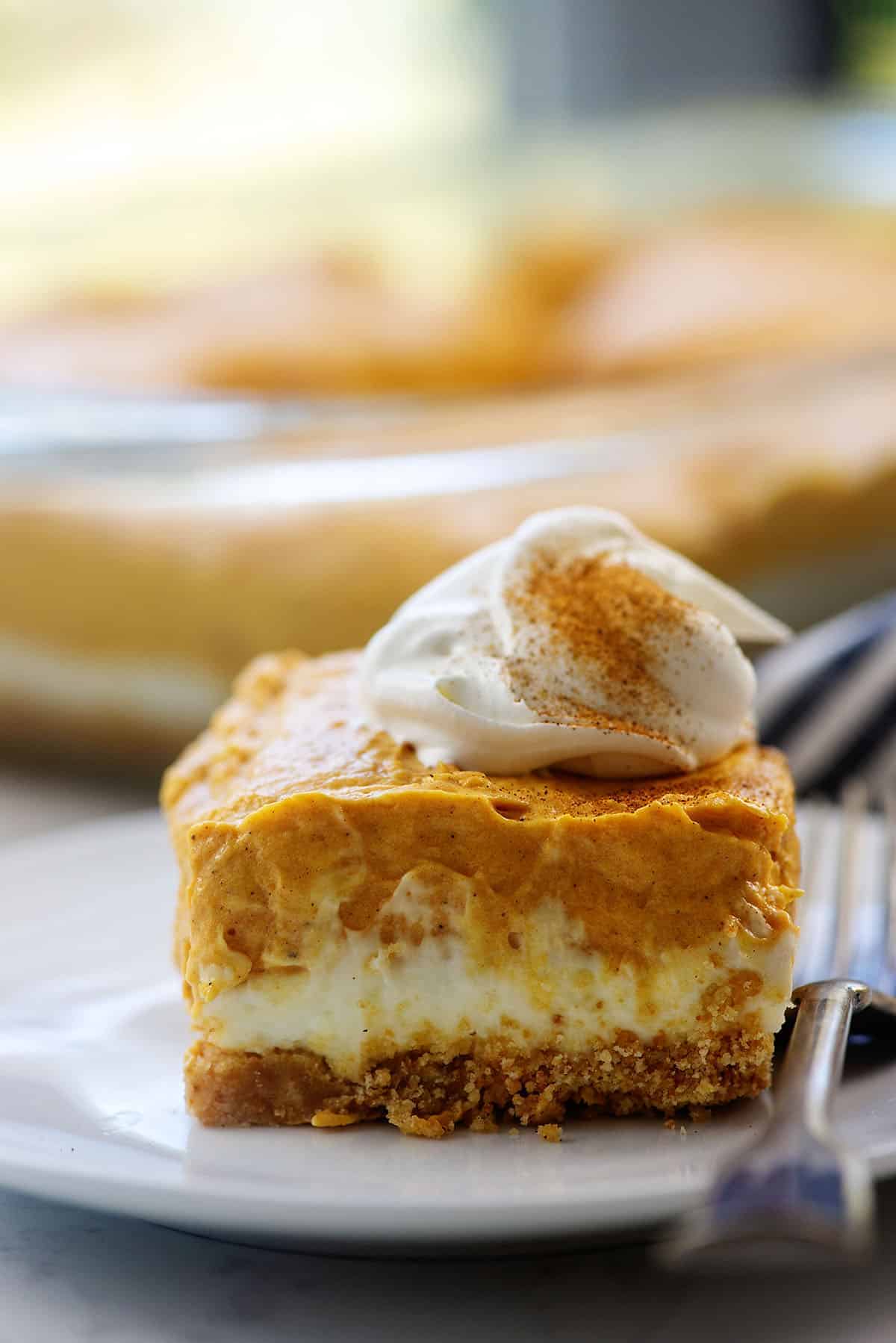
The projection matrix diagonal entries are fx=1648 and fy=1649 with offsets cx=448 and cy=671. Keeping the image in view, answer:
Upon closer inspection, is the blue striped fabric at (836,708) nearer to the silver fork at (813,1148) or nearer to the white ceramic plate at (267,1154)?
the silver fork at (813,1148)

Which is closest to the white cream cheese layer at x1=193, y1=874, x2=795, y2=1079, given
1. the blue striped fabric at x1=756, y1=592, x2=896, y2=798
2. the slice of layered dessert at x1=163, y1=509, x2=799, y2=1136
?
the slice of layered dessert at x1=163, y1=509, x2=799, y2=1136

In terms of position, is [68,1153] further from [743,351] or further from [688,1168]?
[743,351]

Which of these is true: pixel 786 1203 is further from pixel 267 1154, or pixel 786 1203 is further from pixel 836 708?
pixel 836 708

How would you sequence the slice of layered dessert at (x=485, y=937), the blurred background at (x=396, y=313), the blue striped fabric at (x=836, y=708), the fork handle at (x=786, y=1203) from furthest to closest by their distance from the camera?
the blurred background at (x=396, y=313)
the blue striped fabric at (x=836, y=708)
the slice of layered dessert at (x=485, y=937)
the fork handle at (x=786, y=1203)

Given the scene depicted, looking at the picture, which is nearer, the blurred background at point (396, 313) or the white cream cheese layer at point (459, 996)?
the white cream cheese layer at point (459, 996)

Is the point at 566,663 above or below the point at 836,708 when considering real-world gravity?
above

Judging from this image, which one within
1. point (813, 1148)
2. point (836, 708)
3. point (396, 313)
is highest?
point (813, 1148)

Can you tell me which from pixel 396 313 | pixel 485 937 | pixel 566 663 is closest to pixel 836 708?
pixel 566 663

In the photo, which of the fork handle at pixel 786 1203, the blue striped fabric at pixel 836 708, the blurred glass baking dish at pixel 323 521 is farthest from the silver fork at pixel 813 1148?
the blurred glass baking dish at pixel 323 521
